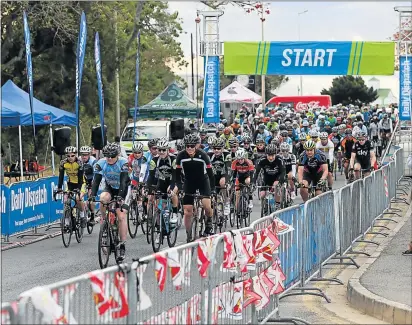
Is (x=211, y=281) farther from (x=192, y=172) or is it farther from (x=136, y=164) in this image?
(x=136, y=164)

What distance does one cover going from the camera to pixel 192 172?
16.1 metres

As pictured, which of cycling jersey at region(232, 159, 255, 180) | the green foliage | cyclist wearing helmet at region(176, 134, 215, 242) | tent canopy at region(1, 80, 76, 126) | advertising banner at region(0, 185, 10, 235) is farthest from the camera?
the green foliage

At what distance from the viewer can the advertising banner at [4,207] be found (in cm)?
1778

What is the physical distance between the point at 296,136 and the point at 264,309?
2704 cm

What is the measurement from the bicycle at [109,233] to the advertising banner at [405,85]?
785 inches

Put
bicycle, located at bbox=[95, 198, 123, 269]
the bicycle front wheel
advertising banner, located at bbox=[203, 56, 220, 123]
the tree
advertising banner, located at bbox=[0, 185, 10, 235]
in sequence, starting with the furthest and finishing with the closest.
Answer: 1. the tree
2. advertising banner, located at bbox=[203, 56, 220, 123]
3. advertising banner, located at bbox=[0, 185, 10, 235]
4. the bicycle front wheel
5. bicycle, located at bbox=[95, 198, 123, 269]

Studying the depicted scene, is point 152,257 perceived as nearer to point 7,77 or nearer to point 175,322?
point 175,322

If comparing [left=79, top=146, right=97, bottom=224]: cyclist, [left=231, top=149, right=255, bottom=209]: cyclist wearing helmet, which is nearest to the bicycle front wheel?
[left=79, top=146, right=97, bottom=224]: cyclist

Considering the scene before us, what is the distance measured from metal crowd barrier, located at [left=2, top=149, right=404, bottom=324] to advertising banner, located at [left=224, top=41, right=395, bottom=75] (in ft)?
62.1

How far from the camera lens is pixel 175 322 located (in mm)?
7344

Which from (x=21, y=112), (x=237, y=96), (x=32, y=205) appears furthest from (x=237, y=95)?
(x=32, y=205)

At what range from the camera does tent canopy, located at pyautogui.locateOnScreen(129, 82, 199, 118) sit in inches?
1681

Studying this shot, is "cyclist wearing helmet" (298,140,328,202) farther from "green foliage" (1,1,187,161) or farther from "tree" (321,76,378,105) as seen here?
"tree" (321,76,378,105)

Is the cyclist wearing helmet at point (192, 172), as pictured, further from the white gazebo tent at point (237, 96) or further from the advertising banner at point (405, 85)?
the white gazebo tent at point (237, 96)
